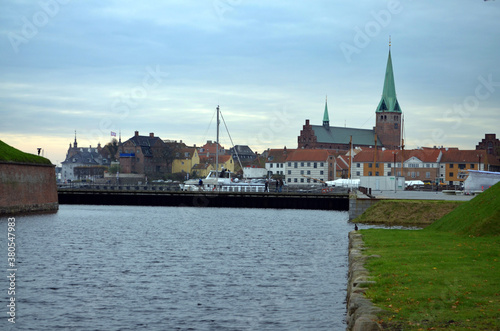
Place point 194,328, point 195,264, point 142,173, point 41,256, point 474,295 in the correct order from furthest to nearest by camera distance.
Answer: point 142,173
point 41,256
point 195,264
point 194,328
point 474,295

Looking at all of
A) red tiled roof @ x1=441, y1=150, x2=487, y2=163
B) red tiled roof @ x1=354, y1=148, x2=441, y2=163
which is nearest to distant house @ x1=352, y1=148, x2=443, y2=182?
red tiled roof @ x1=354, y1=148, x2=441, y2=163

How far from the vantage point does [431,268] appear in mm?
19328

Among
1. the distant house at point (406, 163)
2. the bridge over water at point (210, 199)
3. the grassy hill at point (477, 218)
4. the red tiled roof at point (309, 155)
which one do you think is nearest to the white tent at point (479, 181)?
the bridge over water at point (210, 199)

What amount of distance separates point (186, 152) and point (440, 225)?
16536cm

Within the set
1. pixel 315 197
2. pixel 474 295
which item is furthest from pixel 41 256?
pixel 315 197

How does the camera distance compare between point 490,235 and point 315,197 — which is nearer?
point 490,235

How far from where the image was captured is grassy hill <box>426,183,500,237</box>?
27.4 m

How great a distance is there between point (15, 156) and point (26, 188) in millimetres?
3522

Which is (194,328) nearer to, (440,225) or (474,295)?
(474,295)

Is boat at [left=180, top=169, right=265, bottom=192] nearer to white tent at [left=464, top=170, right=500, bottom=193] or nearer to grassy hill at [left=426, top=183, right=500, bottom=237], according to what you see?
white tent at [left=464, top=170, right=500, bottom=193]

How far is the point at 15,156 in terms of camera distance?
6744 centimetres

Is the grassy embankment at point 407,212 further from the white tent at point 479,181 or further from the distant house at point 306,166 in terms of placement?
the distant house at point 306,166

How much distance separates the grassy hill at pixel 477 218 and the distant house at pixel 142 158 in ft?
507

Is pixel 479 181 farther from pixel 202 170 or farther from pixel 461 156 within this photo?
pixel 202 170
